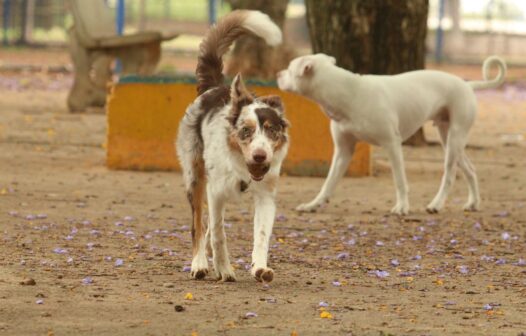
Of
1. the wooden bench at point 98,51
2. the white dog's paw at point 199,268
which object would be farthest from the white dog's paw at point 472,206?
the wooden bench at point 98,51

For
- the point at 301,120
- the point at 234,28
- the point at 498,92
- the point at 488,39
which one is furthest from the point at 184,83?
the point at 488,39

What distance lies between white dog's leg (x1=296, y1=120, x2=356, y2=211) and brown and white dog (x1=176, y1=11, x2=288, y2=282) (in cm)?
262

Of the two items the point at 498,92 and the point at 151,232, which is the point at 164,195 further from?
A: the point at 498,92

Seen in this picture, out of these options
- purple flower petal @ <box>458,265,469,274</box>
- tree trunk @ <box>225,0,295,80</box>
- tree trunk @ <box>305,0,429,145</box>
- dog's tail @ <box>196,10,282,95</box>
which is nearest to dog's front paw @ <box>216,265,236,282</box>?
dog's tail @ <box>196,10,282,95</box>

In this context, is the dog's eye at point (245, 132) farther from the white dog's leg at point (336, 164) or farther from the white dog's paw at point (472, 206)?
the white dog's paw at point (472, 206)

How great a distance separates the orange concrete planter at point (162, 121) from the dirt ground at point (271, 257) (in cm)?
22

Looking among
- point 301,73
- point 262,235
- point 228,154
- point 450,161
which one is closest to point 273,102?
point 228,154

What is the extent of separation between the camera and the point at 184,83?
38.4ft

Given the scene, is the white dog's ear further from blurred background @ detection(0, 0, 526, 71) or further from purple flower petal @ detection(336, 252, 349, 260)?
blurred background @ detection(0, 0, 526, 71)

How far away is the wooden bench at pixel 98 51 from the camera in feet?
53.5

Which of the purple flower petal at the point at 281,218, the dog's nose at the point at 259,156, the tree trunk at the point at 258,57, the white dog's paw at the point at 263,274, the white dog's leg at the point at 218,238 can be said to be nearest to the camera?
the dog's nose at the point at 259,156

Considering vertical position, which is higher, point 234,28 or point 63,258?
point 234,28

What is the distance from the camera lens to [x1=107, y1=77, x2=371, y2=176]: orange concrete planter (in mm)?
11633

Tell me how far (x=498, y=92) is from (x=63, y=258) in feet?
61.7
